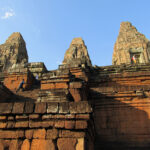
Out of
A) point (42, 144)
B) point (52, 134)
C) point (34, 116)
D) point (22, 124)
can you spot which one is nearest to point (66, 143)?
point (52, 134)

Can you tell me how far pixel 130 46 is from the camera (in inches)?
1342

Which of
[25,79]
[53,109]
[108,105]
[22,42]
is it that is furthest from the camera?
[22,42]

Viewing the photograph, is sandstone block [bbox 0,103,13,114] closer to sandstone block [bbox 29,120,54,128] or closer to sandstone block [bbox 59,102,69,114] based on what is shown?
sandstone block [bbox 29,120,54,128]

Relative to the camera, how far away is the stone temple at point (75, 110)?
3436 millimetres

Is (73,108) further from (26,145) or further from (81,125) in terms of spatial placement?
(26,145)

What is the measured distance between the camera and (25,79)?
28.0 feet

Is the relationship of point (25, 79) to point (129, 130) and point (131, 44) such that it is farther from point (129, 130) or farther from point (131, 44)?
point (131, 44)

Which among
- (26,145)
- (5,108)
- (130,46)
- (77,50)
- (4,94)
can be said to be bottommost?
(26,145)

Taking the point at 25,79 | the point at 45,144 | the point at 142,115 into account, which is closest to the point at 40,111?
the point at 45,144

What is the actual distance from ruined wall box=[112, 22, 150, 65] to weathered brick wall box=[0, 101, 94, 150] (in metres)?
28.7

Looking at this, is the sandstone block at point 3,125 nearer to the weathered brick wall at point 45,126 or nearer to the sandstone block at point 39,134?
the weathered brick wall at point 45,126

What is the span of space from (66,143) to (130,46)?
3345 centimetres

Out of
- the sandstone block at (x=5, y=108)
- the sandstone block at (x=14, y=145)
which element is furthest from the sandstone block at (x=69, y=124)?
the sandstone block at (x=5, y=108)

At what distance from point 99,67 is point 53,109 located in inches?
253
